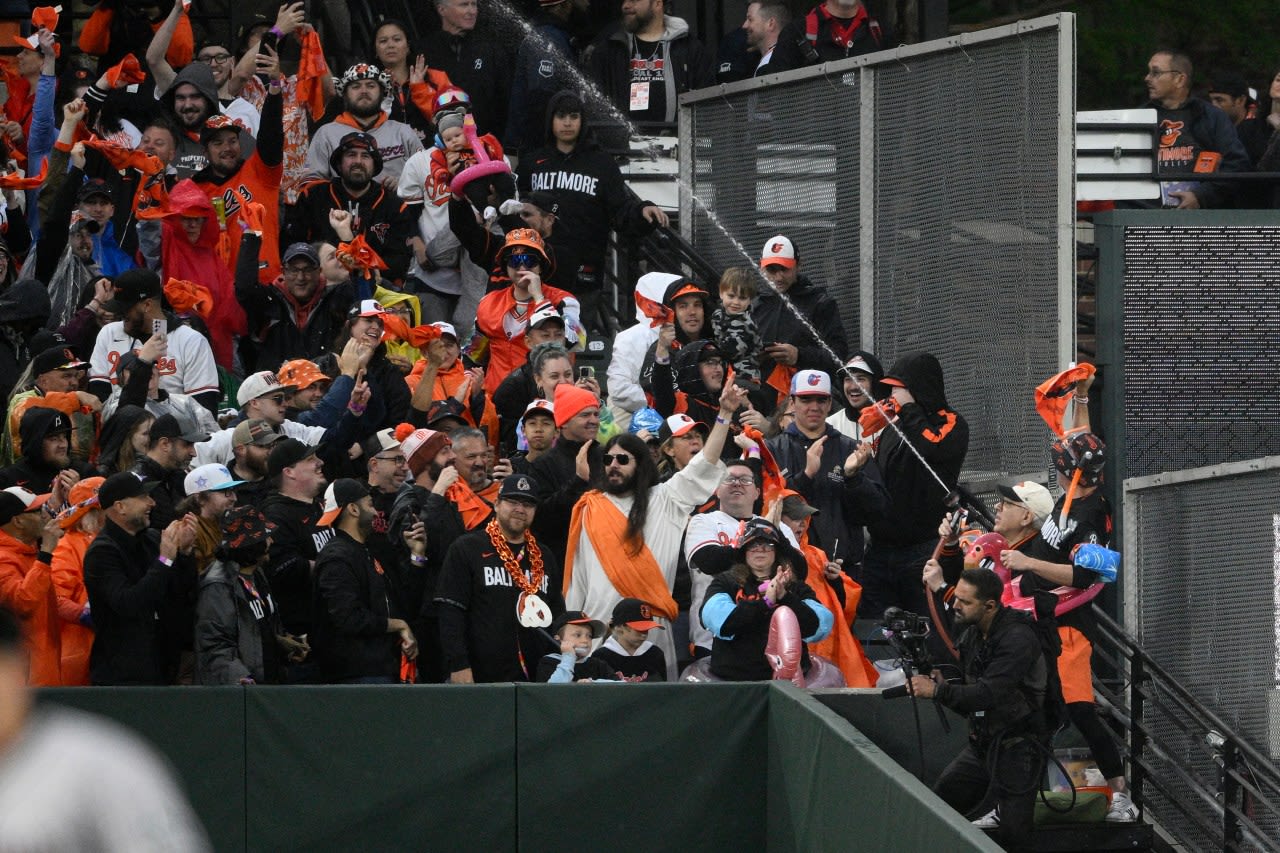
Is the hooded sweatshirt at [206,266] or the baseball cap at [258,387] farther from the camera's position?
the hooded sweatshirt at [206,266]

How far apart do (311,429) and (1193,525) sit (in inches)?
196

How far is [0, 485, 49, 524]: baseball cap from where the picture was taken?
9.83 metres

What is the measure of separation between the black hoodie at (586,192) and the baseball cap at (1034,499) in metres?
4.25

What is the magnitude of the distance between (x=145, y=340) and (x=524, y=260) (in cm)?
251

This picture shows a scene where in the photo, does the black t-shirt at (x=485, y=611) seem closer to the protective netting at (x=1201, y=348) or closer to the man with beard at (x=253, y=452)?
the man with beard at (x=253, y=452)

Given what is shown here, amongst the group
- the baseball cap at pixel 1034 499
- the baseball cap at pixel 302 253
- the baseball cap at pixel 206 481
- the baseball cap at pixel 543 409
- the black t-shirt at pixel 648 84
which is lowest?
the baseball cap at pixel 1034 499

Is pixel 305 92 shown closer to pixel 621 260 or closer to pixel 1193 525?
pixel 621 260

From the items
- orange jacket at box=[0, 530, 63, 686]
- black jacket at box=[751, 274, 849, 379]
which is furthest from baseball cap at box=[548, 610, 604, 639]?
black jacket at box=[751, 274, 849, 379]

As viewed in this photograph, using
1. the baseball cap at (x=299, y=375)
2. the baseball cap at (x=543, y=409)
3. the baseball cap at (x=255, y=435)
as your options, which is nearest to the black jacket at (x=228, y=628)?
the baseball cap at (x=255, y=435)

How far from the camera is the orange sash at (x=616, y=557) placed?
10703 millimetres

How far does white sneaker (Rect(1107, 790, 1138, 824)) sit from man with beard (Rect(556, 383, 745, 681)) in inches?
92.7

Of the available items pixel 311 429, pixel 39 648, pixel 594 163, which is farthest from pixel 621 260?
pixel 39 648

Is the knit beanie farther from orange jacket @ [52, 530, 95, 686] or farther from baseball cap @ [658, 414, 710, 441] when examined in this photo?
orange jacket @ [52, 530, 95, 686]

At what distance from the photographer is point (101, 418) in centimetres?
1180
